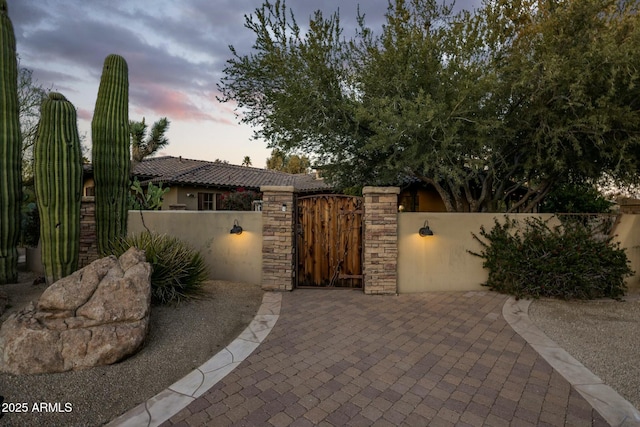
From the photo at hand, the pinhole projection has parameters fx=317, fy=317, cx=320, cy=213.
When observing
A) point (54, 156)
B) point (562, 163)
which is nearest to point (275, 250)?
point (54, 156)

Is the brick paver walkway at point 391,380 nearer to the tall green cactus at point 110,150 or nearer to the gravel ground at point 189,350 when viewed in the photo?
the gravel ground at point 189,350

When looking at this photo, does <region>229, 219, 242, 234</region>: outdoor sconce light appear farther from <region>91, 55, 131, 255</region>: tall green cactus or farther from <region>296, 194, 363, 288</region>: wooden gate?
<region>91, 55, 131, 255</region>: tall green cactus

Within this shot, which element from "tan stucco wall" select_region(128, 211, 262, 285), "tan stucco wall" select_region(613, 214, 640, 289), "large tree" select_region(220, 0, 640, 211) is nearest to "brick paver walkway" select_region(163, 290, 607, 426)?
"tan stucco wall" select_region(128, 211, 262, 285)

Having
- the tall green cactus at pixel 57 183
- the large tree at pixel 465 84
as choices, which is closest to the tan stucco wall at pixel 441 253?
the large tree at pixel 465 84

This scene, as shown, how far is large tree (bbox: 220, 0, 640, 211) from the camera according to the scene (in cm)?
629

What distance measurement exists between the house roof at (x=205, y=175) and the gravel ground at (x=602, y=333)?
33.8ft

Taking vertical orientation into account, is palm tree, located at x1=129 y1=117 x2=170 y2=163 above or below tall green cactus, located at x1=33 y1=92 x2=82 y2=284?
above

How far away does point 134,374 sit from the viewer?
3367 mm

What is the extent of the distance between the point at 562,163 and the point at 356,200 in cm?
460

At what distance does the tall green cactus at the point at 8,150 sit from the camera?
5.58 metres

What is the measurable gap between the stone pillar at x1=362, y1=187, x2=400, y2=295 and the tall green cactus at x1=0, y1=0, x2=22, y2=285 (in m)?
6.61

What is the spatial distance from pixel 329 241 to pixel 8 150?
6.18 meters

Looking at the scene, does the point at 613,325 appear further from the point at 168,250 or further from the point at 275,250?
the point at 168,250

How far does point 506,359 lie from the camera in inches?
154
